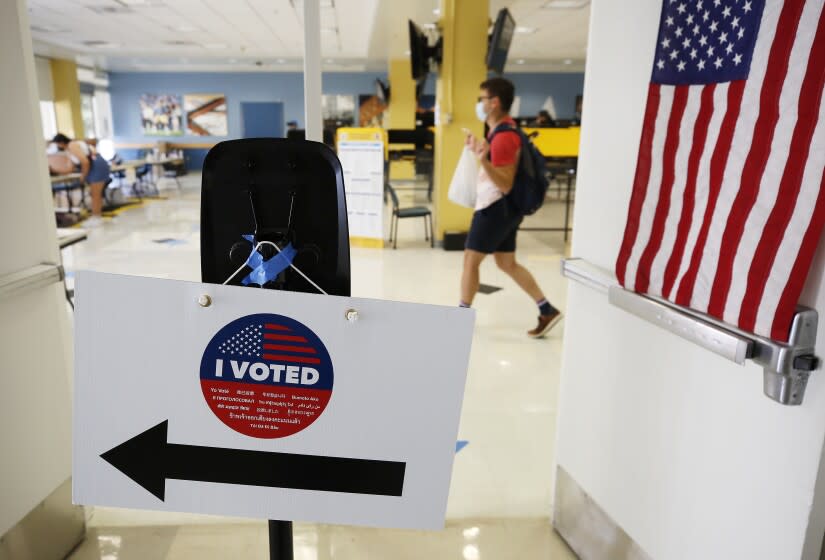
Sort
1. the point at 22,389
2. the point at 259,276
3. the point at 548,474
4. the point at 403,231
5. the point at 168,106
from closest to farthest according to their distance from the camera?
the point at 259,276
the point at 22,389
the point at 548,474
the point at 403,231
the point at 168,106

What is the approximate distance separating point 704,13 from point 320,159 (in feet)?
2.93

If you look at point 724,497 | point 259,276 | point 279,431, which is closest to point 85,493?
point 279,431

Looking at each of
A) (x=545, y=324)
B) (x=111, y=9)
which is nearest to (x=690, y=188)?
(x=545, y=324)

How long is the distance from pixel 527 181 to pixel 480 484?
1837 millimetres

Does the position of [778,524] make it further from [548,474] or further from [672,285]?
[548,474]

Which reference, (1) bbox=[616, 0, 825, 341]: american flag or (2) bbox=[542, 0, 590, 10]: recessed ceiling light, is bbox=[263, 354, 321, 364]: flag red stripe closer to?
(1) bbox=[616, 0, 825, 341]: american flag

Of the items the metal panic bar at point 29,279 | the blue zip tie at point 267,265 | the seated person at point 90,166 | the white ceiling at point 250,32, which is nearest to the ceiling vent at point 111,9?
the white ceiling at point 250,32

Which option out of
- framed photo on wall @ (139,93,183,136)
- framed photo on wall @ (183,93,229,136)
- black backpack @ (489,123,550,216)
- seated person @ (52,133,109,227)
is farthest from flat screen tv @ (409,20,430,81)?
framed photo on wall @ (139,93,183,136)

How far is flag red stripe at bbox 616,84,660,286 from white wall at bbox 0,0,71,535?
163 centimetres

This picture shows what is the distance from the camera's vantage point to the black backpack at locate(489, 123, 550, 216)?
341cm

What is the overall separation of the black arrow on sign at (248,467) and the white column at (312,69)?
89 centimetres

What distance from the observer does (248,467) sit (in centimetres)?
110

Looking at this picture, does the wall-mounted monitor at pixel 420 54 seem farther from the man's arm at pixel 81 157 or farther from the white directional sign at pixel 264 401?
the white directional sign at pixel 264 401

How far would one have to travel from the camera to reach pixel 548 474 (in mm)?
Answer: 2373
